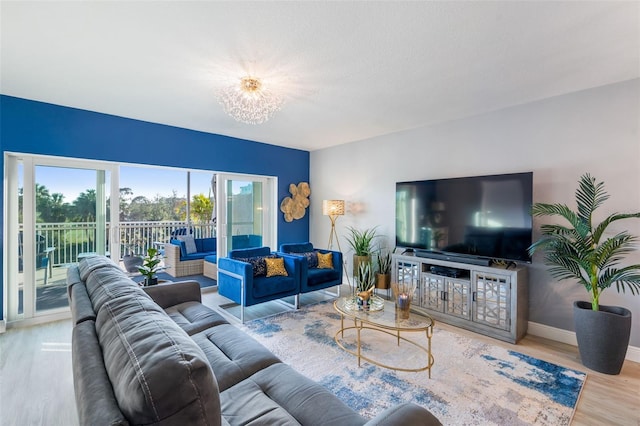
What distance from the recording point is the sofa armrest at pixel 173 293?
262 centimetres

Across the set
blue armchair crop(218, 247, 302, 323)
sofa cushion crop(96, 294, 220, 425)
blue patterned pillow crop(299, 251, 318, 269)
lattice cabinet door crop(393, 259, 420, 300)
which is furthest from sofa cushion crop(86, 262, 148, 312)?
lattice cabinet door crop(393, 259, 420, 300)

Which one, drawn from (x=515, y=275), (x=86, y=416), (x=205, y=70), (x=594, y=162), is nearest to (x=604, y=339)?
(x=515, y=275)

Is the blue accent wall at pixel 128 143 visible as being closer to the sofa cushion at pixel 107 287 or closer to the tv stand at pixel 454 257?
the sofa cushion at pixel 107 287

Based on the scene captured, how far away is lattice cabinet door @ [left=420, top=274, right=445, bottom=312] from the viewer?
358 centimetres

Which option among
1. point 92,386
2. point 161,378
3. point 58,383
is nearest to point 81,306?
point 92,386

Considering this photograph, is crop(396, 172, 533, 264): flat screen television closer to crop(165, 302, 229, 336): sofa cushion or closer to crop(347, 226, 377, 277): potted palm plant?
crop(347, 226, 377, 277): potted palm plant

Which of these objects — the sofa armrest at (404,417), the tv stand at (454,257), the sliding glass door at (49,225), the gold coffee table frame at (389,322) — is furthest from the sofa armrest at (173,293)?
the tv stand at (454,257)

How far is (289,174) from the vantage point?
5730mm

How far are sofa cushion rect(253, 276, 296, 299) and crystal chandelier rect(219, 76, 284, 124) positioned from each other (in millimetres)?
1930

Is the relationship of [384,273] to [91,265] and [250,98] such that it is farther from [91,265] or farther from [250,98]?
[91,265]

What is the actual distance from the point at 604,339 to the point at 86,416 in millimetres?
3511

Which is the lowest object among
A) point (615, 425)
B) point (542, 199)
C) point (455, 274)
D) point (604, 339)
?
point (615, 425)

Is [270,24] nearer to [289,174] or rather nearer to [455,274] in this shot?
[455,274]

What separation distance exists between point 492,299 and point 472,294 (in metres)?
0.20
